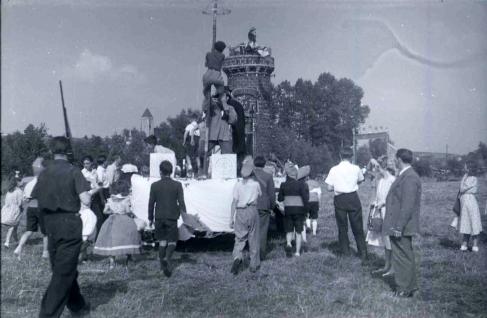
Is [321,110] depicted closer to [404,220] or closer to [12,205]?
[12,205]

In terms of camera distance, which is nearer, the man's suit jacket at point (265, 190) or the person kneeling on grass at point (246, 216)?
the person kneeling on grass at point (246, 216)

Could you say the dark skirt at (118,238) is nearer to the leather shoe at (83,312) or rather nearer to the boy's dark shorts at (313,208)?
the leather shoe at (83,312)

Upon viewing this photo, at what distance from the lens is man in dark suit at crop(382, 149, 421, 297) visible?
24.3 feet

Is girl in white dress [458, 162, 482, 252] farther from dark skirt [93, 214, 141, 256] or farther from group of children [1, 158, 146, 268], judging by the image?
dark skirt [93, 214, 141, 256]

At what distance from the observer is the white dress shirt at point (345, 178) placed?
10.4m

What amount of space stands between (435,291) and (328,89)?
252ft

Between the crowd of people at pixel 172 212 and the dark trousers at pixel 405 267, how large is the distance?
15 mm

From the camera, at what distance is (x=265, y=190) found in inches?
410

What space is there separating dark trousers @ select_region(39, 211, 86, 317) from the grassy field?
2.84 ft

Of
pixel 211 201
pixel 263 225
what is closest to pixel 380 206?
pixel 263 225

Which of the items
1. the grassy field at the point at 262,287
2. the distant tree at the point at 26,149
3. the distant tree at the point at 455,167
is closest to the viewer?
the grassy field at the point at 262,287

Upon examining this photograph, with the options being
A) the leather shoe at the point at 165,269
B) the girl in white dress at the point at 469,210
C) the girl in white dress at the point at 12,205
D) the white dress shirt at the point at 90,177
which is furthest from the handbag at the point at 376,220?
the girl in white dress at the point at 12,205

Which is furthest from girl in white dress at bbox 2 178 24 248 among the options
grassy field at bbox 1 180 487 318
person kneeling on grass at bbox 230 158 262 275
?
person kneeling on grass at bbox 230 158 262 275

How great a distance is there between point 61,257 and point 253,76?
5471 centimetres
